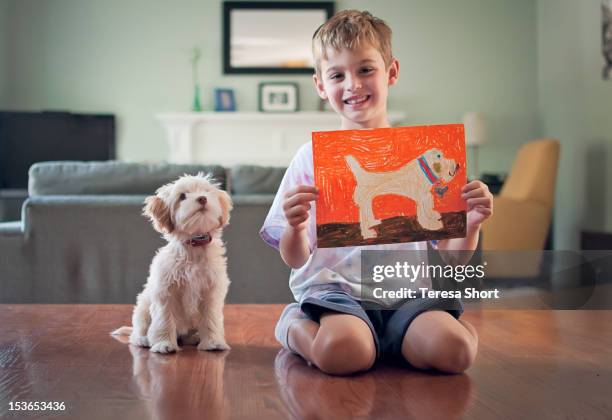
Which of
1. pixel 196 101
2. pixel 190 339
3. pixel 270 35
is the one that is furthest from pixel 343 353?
pixel 270 35

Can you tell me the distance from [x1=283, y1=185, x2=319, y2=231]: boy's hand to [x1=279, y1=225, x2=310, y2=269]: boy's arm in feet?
0.18

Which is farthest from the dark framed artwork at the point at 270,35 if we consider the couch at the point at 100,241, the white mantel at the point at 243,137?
the couch at the point at 100,241

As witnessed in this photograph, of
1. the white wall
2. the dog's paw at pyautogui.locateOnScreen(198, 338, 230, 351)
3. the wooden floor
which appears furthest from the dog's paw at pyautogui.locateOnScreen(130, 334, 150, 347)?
the white wall

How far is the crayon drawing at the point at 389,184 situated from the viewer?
1.43 m

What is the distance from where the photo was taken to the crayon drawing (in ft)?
4.70

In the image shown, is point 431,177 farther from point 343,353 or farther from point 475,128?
point 475,128

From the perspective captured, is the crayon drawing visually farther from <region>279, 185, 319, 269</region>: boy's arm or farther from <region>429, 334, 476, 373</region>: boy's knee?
<region>429, 334, 476, 373</region>: boy's knee

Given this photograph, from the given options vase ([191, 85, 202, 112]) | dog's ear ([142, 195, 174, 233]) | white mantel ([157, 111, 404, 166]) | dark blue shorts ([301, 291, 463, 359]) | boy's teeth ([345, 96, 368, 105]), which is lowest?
dark blue shorts ([301, 291, 463, 359])

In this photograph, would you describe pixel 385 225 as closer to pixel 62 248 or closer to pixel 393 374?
pixel 393 374

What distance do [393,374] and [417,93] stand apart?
17.5 ft

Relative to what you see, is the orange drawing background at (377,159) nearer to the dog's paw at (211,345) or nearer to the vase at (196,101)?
the dog's paw at (211,345)

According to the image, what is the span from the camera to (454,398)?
1236mm

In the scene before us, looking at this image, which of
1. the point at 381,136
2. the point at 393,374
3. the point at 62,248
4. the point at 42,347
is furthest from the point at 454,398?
the point at 62,248

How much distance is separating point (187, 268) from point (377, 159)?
52cm
